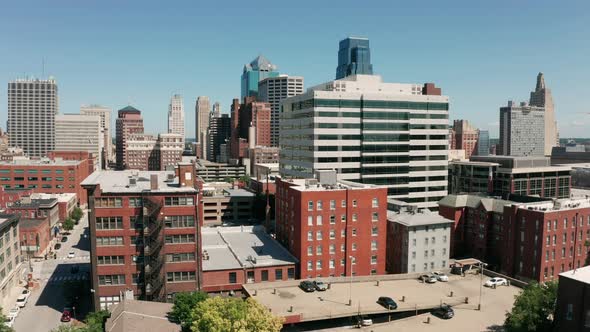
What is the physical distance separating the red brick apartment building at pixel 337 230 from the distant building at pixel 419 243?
5168 millimetres

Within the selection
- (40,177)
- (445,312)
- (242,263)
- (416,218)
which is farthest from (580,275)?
(40,177)

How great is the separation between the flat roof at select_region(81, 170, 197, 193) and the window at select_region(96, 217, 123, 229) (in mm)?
4382

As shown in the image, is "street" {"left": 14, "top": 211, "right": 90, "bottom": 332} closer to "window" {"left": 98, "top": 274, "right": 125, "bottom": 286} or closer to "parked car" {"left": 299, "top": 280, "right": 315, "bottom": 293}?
"window" {"left": 98, "top": 274, "right": 125, "bottom": 286}

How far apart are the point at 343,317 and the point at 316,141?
62.8 m

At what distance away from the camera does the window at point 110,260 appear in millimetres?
72250

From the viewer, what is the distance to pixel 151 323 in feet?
196

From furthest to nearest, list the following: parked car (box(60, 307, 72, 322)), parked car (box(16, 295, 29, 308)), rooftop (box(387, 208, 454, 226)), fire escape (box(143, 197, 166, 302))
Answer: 1. rooftop (box(387, 208, 454, 226))
2. parked car (box(16, 295, 29, 308))
3. parked car (box(60, 307, 72, 322))
4. fire escape (box(143, 197, 166, 302))

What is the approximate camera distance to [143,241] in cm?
7319

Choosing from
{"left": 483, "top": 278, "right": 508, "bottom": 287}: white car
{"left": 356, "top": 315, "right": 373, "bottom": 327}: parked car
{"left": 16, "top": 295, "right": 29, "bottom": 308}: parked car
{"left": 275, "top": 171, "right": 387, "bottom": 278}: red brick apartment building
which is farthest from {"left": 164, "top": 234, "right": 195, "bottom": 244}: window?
{"left": 483, "top": 278, "right": 508, "bottom": 287}: white car

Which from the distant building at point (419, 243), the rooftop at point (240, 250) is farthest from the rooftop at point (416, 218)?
the rooftop at point (240, 250)

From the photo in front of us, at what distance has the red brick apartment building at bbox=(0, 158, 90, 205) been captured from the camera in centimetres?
18925

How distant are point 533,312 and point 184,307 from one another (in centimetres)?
4268

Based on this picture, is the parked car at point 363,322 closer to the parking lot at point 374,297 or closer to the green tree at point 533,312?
the parking lot at point 374,297

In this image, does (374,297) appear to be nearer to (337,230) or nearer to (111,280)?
(337,230)
